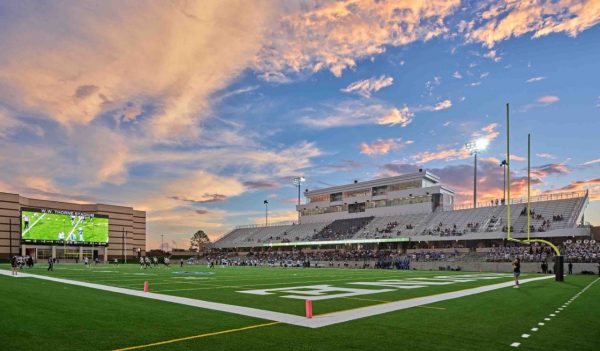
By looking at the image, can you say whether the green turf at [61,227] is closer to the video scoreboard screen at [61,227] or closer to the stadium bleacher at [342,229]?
the video scoreboard screen at [61,227]

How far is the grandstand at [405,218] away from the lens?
186 feet

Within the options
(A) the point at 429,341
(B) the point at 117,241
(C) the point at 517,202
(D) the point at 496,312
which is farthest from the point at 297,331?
(B) the point at 117,241

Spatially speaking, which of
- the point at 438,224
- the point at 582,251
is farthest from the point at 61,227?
the point at 582,251

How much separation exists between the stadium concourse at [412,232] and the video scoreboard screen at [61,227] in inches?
841

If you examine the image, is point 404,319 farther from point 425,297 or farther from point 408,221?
point 408,221

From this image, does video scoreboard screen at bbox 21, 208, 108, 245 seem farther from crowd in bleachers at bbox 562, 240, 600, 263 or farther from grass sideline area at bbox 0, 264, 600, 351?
crowd in bleachers at bbox 562, 240, 600, 263

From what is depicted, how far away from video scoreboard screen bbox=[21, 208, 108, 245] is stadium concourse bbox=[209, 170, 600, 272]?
841 inches

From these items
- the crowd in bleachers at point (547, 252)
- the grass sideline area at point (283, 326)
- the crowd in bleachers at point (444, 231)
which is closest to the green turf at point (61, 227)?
the crowd in bleachers at point (444, 231)

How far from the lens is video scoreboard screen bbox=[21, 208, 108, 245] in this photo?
68.0 m

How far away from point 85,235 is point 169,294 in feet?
218

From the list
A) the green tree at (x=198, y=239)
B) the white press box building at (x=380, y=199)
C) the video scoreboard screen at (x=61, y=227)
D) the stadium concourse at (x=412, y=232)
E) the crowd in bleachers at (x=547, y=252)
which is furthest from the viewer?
the green tree at (x=198, y=239)

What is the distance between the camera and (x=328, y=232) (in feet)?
268

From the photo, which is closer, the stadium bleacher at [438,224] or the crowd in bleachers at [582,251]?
the crowd in bleachers at [582,251]

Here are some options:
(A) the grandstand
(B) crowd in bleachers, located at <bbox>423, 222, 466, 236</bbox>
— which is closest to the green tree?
(A) the grandstand
